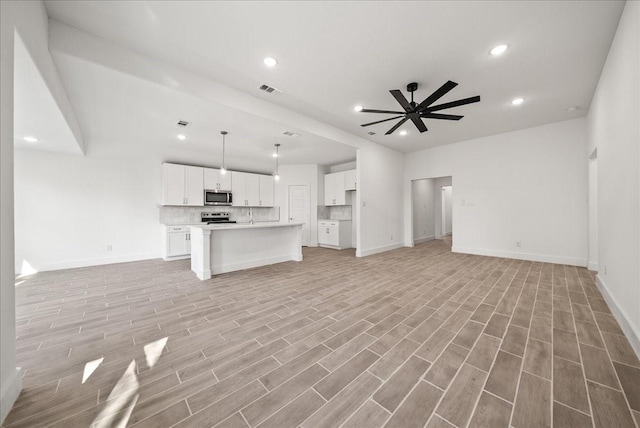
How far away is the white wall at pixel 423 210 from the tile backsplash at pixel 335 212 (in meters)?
2.15

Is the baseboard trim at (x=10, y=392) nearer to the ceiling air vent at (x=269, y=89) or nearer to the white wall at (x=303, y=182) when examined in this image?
the ceiling air vent at (x=269, y=89)

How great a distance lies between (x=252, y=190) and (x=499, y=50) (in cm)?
644

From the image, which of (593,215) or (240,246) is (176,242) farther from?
(593,215)

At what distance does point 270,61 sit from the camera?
2785 millimetres

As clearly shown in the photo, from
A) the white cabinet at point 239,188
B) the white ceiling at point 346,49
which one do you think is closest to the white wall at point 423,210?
the white ceiling at point 346,49

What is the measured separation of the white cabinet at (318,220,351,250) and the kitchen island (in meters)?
2.08

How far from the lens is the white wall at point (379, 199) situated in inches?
228

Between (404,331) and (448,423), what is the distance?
3.12ft

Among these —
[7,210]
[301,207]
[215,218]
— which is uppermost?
[301,207]

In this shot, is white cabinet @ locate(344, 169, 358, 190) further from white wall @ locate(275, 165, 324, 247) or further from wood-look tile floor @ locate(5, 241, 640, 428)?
wood-look tile floor @ locate(5, 241, 640, 428)

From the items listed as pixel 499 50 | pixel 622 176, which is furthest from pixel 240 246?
pixel 622 176

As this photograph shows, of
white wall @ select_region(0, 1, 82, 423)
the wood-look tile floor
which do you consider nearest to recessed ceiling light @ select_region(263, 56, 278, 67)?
white wall @ select_region(0, 1, 82, 423)

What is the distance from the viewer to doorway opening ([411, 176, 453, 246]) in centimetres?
801

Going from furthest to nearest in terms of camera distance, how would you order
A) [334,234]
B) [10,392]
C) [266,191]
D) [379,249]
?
[266,191] < [334,234] < [379,249] < [10,392]
